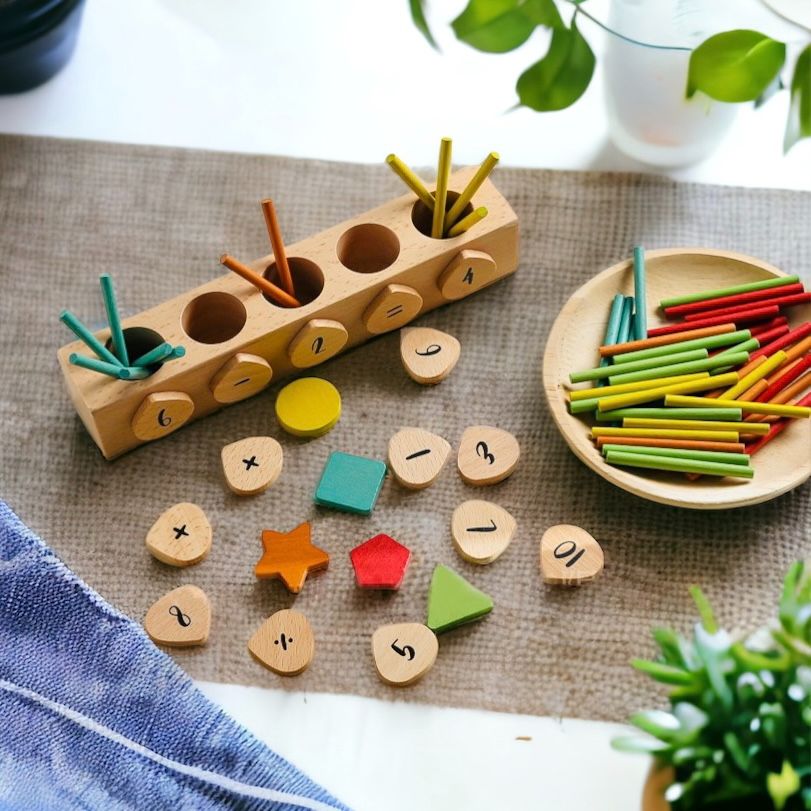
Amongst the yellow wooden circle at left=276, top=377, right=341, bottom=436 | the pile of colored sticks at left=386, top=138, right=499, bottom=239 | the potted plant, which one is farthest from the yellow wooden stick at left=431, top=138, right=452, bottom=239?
the potted plant

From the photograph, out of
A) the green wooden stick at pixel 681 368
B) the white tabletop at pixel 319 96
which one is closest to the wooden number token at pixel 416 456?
the green wooden stick at pixel 681 368

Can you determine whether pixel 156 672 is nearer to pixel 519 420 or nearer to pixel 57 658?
pixel 57 658

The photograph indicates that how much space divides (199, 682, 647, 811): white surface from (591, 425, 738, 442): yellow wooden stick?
0.16 meters

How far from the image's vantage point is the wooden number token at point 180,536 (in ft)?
2.21

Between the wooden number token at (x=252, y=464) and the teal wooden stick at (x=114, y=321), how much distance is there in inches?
3.3

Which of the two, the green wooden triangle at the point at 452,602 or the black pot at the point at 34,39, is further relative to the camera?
the black pot at the point at 34,39

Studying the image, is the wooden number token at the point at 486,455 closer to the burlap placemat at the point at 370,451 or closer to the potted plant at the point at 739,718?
the burlap placemat at the point at 370,451

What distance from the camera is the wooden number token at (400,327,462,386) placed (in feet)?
2.41

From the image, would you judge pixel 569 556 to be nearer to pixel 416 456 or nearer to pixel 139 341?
pixel 416 456

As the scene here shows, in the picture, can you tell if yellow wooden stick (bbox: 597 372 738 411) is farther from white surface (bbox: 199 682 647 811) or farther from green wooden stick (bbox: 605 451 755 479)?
white surface (bbox: 199 682 647 811)

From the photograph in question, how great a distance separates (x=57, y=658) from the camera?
2.05 feet

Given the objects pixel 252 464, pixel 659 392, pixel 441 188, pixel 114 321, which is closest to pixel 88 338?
pixel 114 321

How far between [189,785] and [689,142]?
1.72ft

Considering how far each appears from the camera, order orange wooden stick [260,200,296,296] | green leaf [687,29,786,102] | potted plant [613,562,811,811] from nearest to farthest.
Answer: potted plant [613,562,811,811], green leaf [687,29,786,102], orange wooden stick [260,200,296,296]
